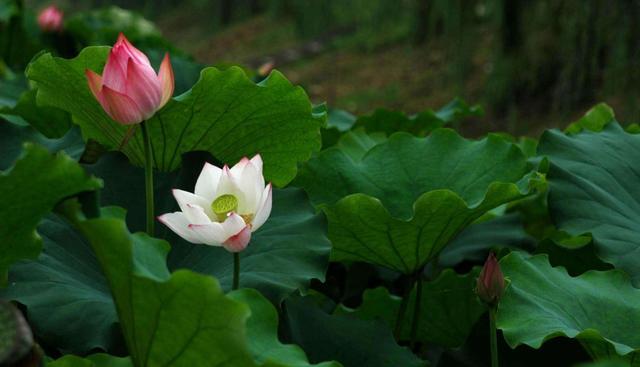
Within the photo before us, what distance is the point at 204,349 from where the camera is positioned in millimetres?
748

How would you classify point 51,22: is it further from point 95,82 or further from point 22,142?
point 95,82

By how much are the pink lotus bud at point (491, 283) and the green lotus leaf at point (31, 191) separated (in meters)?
0.37

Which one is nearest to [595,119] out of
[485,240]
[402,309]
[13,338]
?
[485,240]

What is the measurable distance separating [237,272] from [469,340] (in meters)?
0.29

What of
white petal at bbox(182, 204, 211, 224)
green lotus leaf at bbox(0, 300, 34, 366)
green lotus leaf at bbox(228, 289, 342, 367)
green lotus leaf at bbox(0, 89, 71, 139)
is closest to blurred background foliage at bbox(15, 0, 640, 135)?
green lotus leaf at bbox(0, 89, 71, 139)

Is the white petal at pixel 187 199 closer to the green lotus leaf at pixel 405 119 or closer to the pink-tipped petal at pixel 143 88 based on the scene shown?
the pink-tipped petal at pixel 143 88

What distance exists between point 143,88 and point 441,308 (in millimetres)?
495

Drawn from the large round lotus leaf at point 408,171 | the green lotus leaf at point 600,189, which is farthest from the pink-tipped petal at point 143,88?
the green lotus leaf at point 600,189

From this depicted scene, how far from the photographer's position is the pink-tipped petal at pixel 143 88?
0.93m

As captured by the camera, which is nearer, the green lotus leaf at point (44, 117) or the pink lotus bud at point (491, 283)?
the pink lotus bud at point (491, 283)

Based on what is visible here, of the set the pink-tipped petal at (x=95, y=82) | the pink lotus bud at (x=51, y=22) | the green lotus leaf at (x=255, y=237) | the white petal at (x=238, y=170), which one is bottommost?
the pink lotus bud at (x=51, y=22)

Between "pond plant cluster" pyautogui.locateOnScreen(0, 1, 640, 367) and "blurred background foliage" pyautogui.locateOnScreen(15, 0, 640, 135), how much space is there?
52cm

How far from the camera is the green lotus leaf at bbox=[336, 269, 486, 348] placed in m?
1.21

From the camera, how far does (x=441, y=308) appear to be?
4.04 ft
